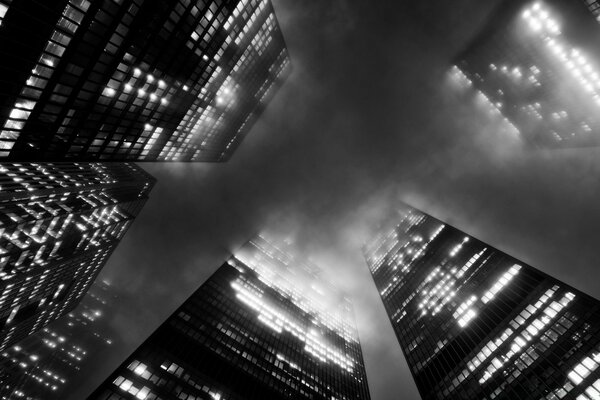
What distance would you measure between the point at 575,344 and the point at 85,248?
10963 cm

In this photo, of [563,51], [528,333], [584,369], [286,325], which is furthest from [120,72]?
[563,51]

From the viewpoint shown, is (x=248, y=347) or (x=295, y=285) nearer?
(x=248, y=347)

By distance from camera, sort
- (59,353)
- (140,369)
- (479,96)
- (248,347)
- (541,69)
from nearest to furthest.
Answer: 1. (140,369)
2. (541,69)
3. (248,347)
4. (479,96)
5. (59,353)

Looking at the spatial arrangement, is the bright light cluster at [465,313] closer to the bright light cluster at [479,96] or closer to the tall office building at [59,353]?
the bright light cluster at [479,96]

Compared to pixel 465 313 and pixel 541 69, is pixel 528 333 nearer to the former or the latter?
pixel 465 313

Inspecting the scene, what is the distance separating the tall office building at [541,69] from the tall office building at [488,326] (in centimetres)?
3882

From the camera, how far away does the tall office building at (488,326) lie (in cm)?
4656

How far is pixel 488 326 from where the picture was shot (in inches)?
2478

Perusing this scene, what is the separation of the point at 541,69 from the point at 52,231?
12083 cm

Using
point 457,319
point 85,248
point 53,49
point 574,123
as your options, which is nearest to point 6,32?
point 53,49

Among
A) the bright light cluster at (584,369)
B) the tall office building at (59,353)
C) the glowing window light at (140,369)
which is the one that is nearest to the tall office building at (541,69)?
Result: the bright light cluster at (584,369)

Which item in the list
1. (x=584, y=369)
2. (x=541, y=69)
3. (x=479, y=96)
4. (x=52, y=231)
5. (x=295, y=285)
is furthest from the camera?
(x=295, y=285)

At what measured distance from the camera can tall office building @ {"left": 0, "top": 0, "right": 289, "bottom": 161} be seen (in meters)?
28.0

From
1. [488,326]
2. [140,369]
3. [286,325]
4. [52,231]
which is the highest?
[488,326]
